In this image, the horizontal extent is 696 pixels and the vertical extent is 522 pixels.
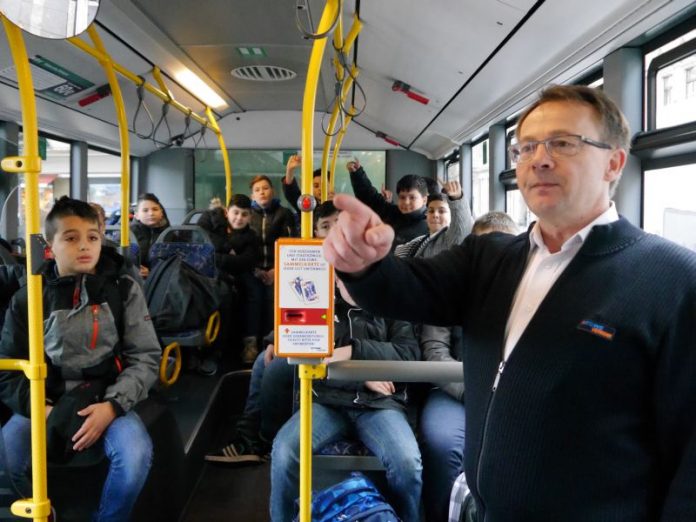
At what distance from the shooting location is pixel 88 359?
226cm

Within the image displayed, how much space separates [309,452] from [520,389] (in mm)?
882

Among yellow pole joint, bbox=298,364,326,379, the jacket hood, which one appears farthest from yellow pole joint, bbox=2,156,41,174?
the jacket hood

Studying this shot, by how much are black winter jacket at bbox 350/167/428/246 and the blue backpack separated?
2.32 metres

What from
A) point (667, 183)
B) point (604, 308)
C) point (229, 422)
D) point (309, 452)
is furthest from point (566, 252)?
point (229, 422)

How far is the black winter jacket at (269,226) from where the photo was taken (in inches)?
199

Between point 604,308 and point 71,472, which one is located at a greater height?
point 604,308

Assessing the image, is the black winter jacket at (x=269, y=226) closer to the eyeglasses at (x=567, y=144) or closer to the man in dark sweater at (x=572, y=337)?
the man in dark sweater at (x=572, y=337)

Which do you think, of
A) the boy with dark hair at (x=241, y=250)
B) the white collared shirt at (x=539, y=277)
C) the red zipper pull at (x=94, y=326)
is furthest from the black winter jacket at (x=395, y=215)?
the white collared shirt at (x=539, y=277)

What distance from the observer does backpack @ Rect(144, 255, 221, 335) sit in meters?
3.74

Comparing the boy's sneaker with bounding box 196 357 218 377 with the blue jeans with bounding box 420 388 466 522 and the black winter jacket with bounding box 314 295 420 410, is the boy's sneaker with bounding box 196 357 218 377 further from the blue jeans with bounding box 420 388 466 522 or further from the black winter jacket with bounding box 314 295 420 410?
the blue jeans with bounding box 420 388 466 522

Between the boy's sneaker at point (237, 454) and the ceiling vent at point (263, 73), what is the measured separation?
3856mm

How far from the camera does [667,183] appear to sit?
263cm

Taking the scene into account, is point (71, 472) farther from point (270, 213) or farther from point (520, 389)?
point (270, 213)

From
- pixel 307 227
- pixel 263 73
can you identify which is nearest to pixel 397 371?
pixel 307 227
